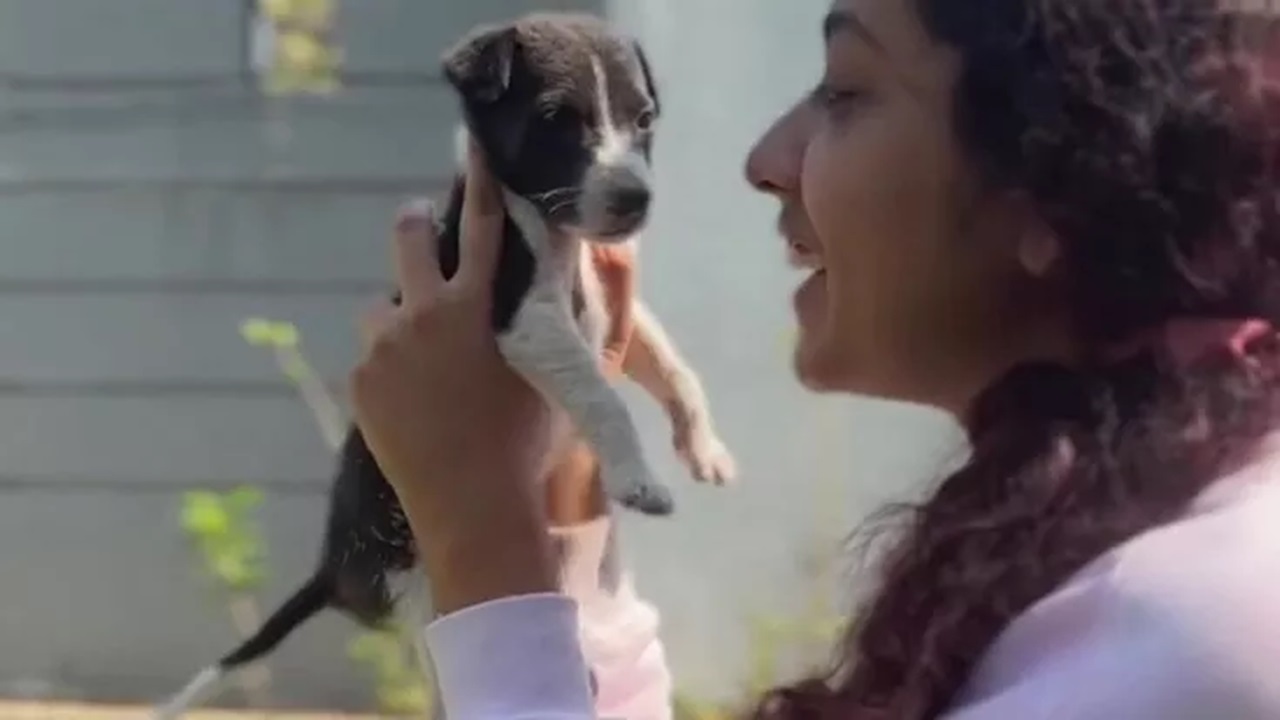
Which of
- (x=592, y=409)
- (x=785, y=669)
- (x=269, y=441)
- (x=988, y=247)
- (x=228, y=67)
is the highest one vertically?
(x=988, y=247)

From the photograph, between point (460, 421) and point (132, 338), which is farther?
point (132, 338)

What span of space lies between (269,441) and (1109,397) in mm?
1139

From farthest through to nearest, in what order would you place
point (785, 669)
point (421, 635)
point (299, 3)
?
point (299, 3) → point (785, 669) → point (421, 635)

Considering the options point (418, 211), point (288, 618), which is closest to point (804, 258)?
point (418, 211)

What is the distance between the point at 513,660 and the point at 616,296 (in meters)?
0.24

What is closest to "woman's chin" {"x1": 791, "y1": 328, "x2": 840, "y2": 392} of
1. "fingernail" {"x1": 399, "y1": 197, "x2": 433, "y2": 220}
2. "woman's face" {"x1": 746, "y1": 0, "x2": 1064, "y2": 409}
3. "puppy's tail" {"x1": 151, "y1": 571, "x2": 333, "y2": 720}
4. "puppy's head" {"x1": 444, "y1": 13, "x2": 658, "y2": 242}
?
"woman's face" {"x1": 746, "y1": 0, "x2": 1064, "y2": 409}

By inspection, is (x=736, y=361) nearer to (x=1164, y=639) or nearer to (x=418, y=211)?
(x=418, y=211)

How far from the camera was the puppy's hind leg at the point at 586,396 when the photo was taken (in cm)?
83

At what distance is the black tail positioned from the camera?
1.00 m

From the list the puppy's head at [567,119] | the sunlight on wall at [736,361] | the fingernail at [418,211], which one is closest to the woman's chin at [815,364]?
the puppy's head at [567,119]

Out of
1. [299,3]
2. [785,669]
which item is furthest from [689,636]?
[299,3]

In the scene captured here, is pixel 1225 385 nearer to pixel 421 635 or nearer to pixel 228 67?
pixel 421 635

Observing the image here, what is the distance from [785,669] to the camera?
4.03 ft

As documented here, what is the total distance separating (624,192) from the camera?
2.71ft
